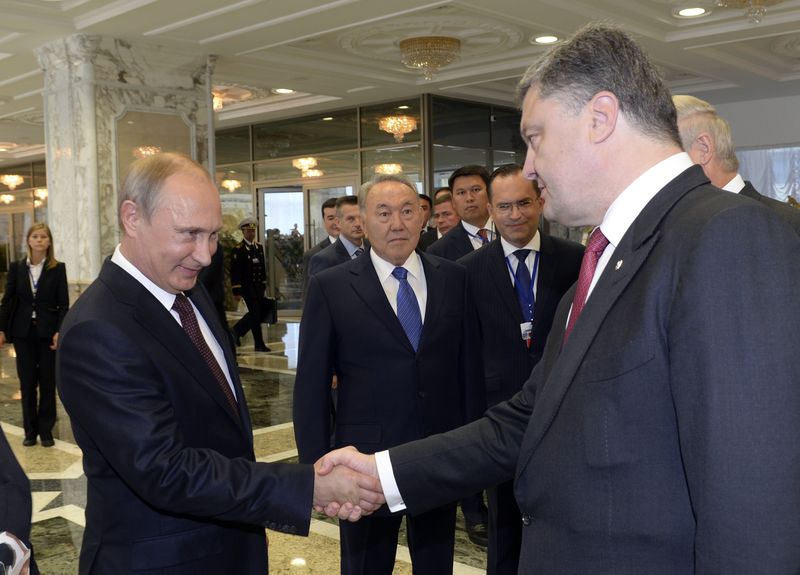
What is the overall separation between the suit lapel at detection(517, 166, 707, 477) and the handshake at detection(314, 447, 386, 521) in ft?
3.05

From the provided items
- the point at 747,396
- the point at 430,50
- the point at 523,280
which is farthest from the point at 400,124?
the point at 747,396

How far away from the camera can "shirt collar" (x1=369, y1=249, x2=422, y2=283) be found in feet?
10.3

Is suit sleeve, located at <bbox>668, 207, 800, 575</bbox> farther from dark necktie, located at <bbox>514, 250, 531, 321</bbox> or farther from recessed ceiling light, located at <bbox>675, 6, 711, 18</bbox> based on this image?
recessed ceiling light, located at <bbox>675, 6, 711, 18</bbox>

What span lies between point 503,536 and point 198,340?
183 centimetres

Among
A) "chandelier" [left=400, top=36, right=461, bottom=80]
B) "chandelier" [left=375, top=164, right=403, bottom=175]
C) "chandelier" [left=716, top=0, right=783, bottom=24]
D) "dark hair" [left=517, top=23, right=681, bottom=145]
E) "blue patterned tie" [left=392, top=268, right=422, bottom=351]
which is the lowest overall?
"blue patterned tie" [left=392, top=268, right=422, bottom=351]

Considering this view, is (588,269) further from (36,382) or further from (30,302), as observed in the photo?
(36,382)

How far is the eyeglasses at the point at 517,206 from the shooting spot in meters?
3.59

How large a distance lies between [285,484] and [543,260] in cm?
200

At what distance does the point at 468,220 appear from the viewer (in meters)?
5.26

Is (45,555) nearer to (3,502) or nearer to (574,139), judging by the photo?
(3,502)

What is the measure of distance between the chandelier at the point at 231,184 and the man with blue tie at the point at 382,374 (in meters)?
12.9

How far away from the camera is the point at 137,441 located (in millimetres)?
1739

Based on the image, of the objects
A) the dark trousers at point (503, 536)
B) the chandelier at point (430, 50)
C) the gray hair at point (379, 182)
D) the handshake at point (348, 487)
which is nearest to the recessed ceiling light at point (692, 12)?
the chandelier at point (430, 50)

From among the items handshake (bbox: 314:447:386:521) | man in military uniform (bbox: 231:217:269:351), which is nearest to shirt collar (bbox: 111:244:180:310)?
handshake (bbox: 314:447:386:521)
